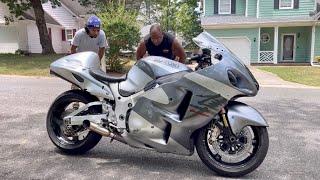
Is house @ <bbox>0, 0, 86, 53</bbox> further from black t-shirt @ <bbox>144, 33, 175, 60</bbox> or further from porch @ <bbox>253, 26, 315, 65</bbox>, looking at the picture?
black t-shirt @ <bbox>144, 33, 175, 60</bbox>

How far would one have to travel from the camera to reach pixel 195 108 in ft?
12.9

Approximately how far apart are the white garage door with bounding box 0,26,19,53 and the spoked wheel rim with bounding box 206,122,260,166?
2756 centimetres

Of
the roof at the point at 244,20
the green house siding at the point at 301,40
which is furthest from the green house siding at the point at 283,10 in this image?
the green house siding at the point at 301,40

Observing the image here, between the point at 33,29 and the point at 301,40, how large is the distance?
20782 millimetres

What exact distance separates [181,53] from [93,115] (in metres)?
1.71

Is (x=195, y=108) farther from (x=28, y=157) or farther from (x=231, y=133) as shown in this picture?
(x=28, y=157)

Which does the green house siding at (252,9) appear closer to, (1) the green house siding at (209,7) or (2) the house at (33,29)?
(1) the green house siding at (209,7)

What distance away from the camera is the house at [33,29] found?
28.3 meters

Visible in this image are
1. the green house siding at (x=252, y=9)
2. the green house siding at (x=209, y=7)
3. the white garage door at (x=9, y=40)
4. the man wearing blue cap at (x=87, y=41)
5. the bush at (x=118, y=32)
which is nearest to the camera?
the man wearing blue cap at (x=87, y=41)

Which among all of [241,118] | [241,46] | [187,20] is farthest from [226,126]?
[187,20]

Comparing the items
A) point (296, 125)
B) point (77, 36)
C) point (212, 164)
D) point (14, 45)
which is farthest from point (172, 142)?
point (14, 45)

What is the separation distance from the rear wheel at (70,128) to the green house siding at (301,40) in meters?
23.2

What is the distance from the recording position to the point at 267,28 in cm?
2525

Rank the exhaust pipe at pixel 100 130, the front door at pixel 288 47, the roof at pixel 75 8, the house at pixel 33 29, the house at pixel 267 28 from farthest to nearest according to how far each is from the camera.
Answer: the roof at pixel 75 8
the house at pixel 33 29
the front door at pixel 288 47
the house at pixel 267 28
the exhaust pipe at pixel 100 130
